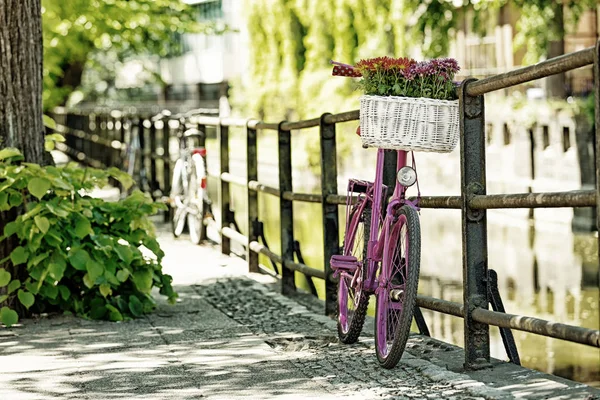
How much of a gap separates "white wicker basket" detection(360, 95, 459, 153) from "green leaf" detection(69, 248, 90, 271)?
2425 mm

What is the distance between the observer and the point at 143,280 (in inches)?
327

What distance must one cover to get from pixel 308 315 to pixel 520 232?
13165mm

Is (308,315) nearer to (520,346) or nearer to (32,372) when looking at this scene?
(32,372)

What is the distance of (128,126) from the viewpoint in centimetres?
1872

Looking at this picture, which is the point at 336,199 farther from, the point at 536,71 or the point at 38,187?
the point at 536,71

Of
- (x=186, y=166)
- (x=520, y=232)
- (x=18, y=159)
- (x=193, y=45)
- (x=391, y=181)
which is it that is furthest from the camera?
(x=193, y=45)

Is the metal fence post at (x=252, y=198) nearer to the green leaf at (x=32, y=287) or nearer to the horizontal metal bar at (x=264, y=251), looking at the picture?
the horizontal metal bar at (x=264, y=251)

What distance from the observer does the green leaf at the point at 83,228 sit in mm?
8062

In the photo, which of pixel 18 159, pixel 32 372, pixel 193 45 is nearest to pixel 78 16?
pixel 18 159

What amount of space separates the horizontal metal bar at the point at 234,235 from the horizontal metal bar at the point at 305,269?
169 centimetres

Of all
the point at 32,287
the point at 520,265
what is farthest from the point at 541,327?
the point at 520,265

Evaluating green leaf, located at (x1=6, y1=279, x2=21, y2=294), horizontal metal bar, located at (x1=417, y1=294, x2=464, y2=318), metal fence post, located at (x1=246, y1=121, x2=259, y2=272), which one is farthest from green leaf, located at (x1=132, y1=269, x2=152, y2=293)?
metal fence post, located at (x1=246, y1=121, x2=259, y2=272)

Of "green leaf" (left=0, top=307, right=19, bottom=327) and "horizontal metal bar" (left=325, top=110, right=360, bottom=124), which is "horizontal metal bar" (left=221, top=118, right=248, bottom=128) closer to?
"horizontal metal bar" (left=325, top=110, right=360, bottom=124)

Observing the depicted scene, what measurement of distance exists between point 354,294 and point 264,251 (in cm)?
325
